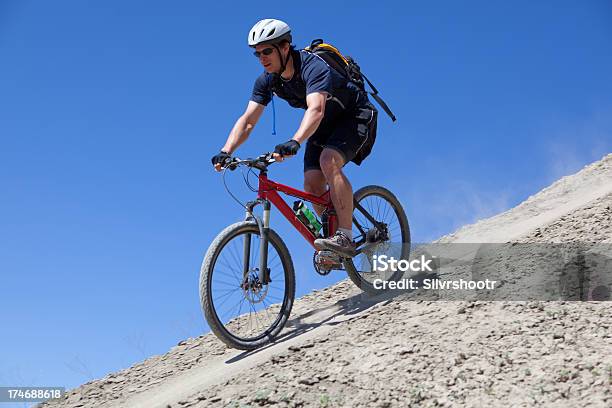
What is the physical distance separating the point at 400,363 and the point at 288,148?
7.74ft

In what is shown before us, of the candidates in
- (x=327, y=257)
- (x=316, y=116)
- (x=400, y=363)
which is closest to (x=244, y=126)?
(x=316, y=116)

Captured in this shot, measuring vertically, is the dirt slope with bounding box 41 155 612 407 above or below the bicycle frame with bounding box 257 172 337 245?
below

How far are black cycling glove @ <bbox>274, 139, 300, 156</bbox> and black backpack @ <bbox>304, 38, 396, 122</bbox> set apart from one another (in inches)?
57.1

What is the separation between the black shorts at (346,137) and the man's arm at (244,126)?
78 centimetres

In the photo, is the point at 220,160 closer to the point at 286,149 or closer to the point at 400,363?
the point at 286,149

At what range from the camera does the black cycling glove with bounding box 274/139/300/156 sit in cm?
679

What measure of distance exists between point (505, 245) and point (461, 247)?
1.67m

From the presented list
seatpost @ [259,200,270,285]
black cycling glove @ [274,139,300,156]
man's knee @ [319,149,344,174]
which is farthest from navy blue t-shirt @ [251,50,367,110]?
seatpost @ [259,200,270,285]

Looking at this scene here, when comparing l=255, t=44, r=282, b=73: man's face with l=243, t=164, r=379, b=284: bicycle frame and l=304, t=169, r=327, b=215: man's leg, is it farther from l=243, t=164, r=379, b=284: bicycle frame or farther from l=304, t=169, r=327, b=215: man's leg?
l=304, t=169, r=327, b=215: man's leg

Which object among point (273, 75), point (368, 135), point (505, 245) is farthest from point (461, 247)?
point (273, 75)

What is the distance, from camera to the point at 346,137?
25.7 feet

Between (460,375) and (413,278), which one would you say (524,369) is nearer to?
(460,375)

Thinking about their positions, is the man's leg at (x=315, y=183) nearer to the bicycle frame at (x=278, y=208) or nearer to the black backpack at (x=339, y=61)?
the bicycle frame at (x=278, y=208)

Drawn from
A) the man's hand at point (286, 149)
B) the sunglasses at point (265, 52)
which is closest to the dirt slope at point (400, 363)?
the man's hand at point (286, 149)
